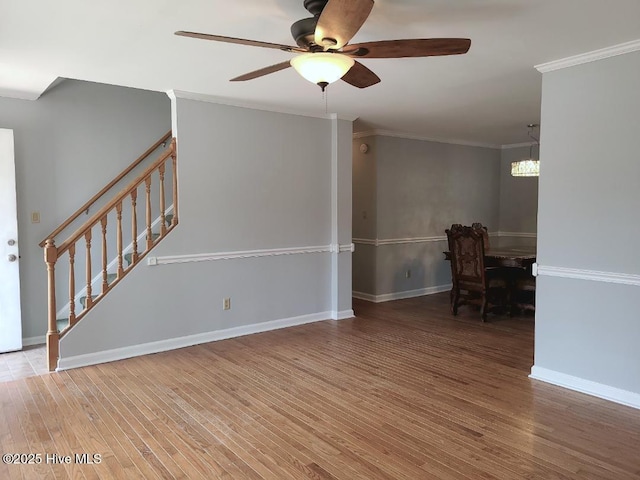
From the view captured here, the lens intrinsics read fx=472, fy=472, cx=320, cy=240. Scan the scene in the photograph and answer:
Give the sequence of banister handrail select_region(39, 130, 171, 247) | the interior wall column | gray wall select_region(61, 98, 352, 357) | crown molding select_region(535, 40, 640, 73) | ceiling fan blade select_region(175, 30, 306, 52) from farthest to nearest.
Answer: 1. the interior wall column
2. banister handrail select_region(39, 130, 171, 247)
3. gray wall select_region(61, 98, 352, 357)
4. crown molding select_region(535, 40, 640, 73)
5. ceiling fan blade select_region(175, 30, 306, 52)

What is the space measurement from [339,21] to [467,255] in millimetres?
4015

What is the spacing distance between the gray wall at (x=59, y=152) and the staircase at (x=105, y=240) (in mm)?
135

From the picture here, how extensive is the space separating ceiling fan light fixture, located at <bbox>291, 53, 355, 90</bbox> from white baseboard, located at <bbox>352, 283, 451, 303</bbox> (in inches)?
183

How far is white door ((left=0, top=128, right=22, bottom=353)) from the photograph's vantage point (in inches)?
172

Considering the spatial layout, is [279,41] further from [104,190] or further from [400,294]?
[400,294]

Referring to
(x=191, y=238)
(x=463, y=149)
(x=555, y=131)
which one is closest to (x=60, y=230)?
(x=191, y=238)

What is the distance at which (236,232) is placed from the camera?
474cm

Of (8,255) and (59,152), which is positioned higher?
(59,152)

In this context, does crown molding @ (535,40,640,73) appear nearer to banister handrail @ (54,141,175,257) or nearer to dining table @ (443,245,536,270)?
dining table @ (443,245,536,270)

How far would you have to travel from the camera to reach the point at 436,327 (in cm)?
518

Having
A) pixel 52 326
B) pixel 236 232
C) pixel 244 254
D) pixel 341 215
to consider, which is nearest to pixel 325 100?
pixel 341 215

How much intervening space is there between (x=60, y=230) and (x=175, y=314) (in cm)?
150

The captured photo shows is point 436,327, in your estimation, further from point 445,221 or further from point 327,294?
point 445,221

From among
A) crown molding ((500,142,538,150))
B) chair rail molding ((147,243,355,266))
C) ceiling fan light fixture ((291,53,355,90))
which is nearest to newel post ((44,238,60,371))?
chair rail molding ((147,243,355,266))
